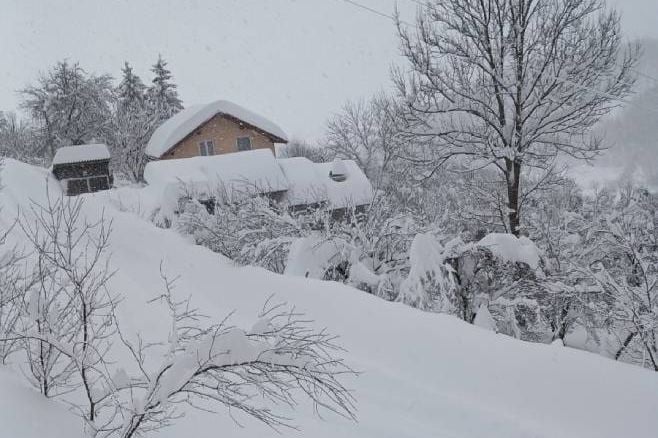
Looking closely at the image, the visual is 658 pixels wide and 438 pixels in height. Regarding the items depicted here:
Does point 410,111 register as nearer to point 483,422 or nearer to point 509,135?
point 509,135

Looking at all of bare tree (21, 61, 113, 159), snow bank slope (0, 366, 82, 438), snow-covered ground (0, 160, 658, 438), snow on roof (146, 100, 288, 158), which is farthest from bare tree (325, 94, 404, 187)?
snow bank slope (0, 366, 82, 438)

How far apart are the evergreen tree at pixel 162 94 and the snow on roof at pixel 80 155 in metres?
11.1

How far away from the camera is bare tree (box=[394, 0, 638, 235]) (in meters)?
9.91

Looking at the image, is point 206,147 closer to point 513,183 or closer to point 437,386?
point 513,183

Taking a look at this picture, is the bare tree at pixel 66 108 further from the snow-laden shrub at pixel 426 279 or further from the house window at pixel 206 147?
the snow-laden shrub at pixel 426 279

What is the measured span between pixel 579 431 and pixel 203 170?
17.4 metres

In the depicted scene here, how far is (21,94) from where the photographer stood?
41.2 meters

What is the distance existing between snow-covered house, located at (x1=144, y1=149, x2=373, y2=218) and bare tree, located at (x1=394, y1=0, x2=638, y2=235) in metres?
7.17

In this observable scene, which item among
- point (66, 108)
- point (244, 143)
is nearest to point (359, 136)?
point (244, 143)

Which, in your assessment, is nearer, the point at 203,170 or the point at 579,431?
the point at 579,431

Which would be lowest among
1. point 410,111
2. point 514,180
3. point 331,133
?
point 514,180

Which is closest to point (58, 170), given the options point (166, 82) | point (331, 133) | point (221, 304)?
point (166, 82)

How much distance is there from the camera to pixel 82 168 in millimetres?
30766

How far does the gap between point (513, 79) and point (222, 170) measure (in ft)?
41.2
